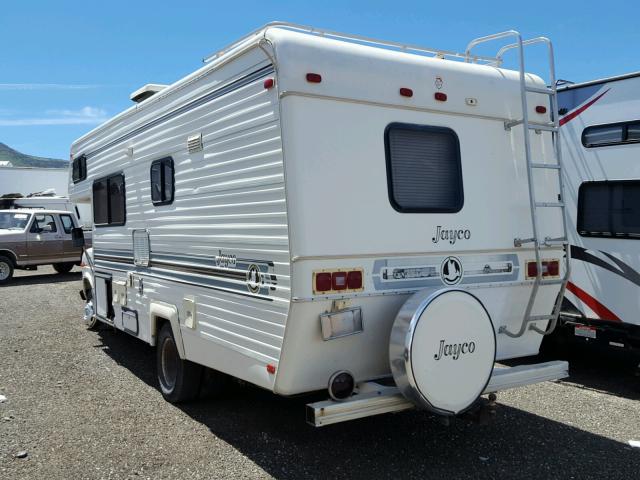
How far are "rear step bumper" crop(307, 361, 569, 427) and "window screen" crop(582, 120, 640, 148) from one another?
2.91 metres

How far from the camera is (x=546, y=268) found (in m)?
4.86

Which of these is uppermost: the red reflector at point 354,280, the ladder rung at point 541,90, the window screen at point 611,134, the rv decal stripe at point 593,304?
the ladder rung at point 541,90

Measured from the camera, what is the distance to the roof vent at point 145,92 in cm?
630

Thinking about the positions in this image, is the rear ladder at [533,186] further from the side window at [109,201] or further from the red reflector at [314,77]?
the side window at [109,201]

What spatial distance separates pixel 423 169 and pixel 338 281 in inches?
42.8

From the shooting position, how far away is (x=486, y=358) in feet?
13.8

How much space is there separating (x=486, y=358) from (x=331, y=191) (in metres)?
1.51

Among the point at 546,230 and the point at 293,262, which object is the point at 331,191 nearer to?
the point at 293,262

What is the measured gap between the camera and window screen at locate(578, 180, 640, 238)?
6.34 m

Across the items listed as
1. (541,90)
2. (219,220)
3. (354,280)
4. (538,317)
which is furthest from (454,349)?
(541,90)

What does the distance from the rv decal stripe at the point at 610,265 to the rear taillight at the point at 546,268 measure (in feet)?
5.81

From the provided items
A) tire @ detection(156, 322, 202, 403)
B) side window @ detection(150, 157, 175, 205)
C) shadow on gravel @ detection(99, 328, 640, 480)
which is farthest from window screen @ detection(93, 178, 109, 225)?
shadow on gravel @ detection(99, 328, 640, 480)

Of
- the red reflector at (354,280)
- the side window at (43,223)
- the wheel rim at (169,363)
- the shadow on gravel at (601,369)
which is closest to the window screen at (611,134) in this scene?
the shadow on gravel at (601,369)

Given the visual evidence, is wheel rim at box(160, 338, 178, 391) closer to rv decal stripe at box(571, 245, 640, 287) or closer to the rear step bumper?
the rear step bumper
